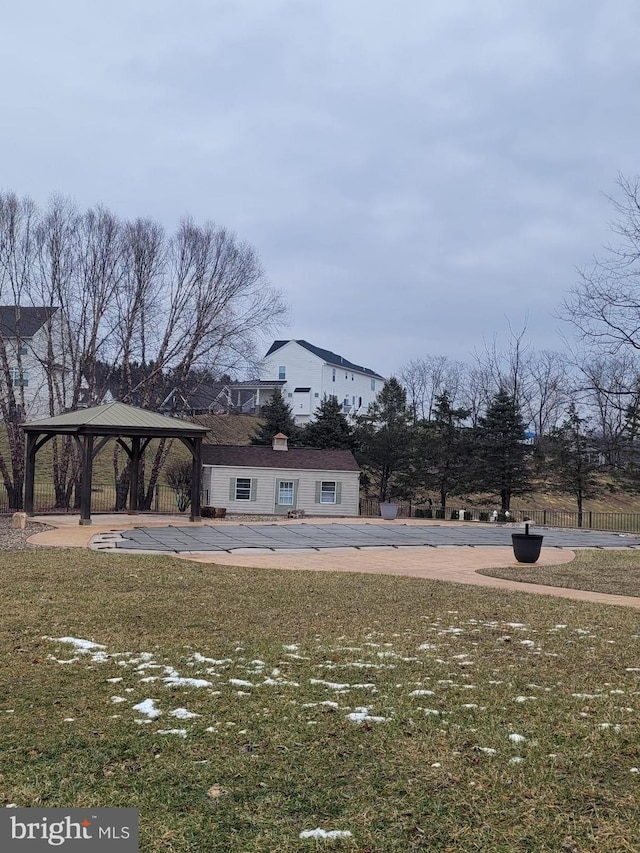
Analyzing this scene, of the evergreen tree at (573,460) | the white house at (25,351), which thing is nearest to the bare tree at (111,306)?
the white house at (25,351)

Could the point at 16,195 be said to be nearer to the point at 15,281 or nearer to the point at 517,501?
the point at 15,281

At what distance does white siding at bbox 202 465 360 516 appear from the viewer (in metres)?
28.6

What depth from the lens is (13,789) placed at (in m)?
3.14

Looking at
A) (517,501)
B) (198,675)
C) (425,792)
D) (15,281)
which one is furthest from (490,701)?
(517,501)

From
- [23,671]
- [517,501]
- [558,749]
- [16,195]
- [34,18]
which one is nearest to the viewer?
[558,749]

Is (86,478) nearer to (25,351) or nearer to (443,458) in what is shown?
(25,351)

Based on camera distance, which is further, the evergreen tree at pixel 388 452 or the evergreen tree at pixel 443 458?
the evergreen tree at pixel 443 458

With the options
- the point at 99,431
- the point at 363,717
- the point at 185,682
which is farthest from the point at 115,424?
the point at 363,717

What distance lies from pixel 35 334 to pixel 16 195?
5.47m

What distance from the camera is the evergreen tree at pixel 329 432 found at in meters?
38.5

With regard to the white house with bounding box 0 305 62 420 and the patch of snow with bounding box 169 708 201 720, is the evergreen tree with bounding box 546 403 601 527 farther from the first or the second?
the patch of snow with bounding box 169 708 201 720

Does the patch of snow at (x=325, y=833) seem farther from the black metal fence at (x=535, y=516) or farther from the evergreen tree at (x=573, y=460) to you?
the evergreen tree at (x=573, y=460)

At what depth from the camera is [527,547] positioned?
14148 mm

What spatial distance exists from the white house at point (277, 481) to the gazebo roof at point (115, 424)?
7218 millimetres
